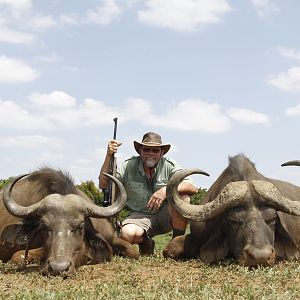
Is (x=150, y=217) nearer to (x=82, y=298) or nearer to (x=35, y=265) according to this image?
(x=35, y=265)

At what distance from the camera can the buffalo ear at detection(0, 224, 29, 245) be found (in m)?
7.53

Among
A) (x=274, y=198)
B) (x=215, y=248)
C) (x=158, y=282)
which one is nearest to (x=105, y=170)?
(x=215, y=248)

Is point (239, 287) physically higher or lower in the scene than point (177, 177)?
lower

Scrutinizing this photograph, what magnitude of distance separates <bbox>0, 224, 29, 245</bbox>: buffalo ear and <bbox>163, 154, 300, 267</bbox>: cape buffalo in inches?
73.5

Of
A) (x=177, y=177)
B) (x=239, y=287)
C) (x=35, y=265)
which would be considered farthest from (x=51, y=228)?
(x=239, y=287)

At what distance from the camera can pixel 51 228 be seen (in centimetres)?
698

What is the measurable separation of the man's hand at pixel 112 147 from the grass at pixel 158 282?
2.40 m

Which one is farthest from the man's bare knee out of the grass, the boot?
the grass

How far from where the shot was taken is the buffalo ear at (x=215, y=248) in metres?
7.49

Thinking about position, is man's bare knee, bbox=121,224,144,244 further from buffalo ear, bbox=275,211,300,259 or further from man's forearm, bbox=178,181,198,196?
buffalo ear, bbox=275,211,300,259

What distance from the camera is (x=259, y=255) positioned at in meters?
6.66

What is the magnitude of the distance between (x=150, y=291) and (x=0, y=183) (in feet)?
32.6

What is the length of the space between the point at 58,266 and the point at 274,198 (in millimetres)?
2617

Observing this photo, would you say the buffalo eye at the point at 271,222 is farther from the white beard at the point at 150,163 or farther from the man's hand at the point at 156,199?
the white beard at the point at 150,163
